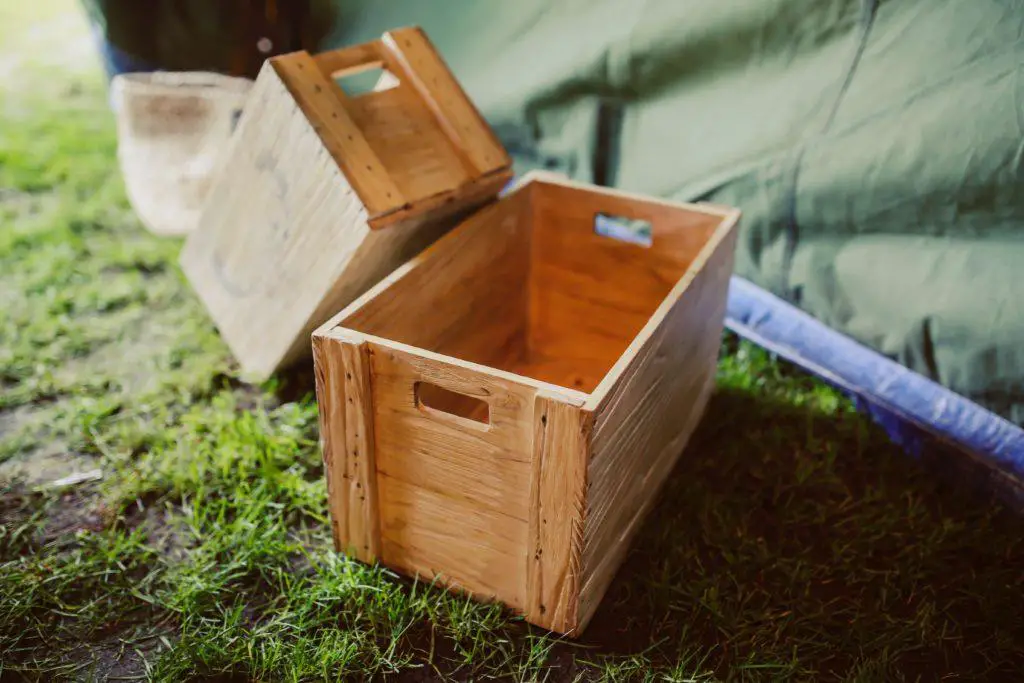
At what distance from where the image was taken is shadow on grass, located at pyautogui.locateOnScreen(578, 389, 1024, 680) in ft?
4.92

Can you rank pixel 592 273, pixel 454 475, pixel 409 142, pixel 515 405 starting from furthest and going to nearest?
pixel 592 273 < pixel 409 142 < pixel 454 475 < pixel 515 405

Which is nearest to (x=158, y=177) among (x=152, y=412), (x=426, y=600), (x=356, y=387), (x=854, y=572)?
(x=152, y=412)

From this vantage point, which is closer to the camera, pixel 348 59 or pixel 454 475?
pixel 454 475

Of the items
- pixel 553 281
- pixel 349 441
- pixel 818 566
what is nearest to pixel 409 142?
pixel 553 281

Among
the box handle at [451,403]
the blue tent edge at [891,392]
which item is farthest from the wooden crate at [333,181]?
the blue tent edge at [891,392]

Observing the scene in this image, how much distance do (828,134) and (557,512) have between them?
109cm

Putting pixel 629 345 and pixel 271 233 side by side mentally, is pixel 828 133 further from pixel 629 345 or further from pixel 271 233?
pixel 271 233

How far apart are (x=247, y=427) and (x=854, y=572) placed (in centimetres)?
125

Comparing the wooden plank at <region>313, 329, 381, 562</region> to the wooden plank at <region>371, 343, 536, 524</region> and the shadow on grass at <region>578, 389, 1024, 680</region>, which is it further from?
the shadow on grass at <region>578, 389, 1024, 680</region>

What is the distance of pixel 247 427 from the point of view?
6.30ft

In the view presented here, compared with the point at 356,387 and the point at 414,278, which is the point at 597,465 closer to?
the point at 356,387

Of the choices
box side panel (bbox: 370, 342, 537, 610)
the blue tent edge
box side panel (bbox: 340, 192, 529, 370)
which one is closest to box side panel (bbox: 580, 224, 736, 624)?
box side panel (bbox: 370, 342, 537, 610)

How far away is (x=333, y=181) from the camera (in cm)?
167

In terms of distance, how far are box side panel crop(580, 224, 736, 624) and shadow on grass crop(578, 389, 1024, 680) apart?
→ 0.08 metres
